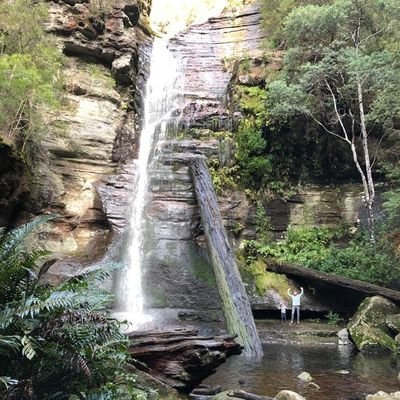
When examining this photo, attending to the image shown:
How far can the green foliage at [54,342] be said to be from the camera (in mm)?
3838

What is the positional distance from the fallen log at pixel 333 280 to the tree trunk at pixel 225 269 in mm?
2057

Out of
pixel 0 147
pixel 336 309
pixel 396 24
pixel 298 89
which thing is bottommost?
pixel 336 309

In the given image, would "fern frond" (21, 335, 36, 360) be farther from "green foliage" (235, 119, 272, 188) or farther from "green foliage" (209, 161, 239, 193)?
"green foliage" (235, 119, 272, 188)

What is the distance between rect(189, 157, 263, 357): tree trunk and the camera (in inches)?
397

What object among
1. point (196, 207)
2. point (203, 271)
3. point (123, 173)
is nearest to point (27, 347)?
point (203, 271)

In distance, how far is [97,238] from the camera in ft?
45.7

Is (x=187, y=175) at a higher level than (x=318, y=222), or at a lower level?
higher

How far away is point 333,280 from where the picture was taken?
42.1 feet

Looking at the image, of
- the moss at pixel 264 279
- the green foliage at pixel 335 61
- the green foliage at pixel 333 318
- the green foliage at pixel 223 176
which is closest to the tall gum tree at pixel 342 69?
the green foliage at pixel 335 61

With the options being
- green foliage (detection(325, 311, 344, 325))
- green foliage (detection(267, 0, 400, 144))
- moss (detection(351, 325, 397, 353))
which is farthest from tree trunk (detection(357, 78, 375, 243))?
A: moss (detection(351, 325, 397, 353))

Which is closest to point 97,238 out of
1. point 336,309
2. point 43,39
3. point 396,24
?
point 43,39

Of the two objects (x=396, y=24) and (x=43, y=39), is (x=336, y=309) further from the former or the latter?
(x=43, y=39)

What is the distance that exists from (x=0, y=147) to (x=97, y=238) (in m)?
4.71

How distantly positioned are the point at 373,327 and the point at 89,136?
1065 cm
